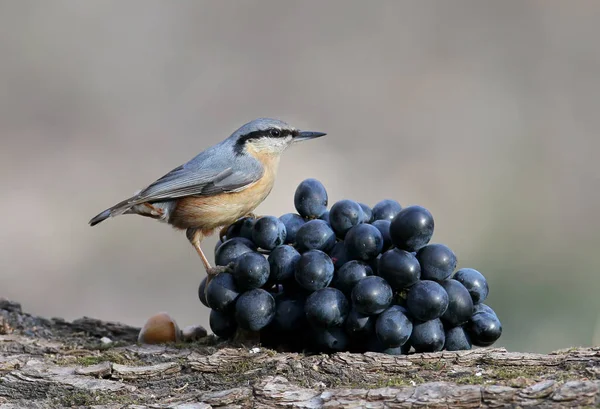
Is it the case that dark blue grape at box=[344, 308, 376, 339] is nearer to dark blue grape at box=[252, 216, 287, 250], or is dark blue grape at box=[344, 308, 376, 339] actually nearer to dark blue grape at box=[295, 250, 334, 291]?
dark blue grape at box=[295, 250, 334, 291]

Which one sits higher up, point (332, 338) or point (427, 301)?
point (427, 301)

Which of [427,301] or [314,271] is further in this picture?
[314,271]

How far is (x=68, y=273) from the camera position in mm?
7805

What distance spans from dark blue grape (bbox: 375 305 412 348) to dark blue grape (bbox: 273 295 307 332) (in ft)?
1.30

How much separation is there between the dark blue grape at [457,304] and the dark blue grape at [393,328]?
21cm

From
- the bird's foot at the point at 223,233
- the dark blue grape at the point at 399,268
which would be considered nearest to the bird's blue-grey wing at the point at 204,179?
the bird's foot at the point at 223,233

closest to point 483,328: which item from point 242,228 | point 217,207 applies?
point 242,228

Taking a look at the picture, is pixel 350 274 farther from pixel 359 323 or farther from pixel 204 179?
pixel 204 179

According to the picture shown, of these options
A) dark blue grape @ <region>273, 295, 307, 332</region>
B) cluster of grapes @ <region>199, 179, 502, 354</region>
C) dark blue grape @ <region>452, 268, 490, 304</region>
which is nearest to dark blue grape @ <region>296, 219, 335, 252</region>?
cluster of grapes @ <region>199, 179, 502, 354</region>

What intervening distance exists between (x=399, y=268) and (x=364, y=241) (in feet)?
0.70

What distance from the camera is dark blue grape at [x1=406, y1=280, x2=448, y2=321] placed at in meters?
3.19

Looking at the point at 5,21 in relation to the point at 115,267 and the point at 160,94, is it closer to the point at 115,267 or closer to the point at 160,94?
the point at 160,94

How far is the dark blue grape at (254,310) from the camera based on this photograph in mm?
3430

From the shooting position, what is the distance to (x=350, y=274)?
3.36 m
